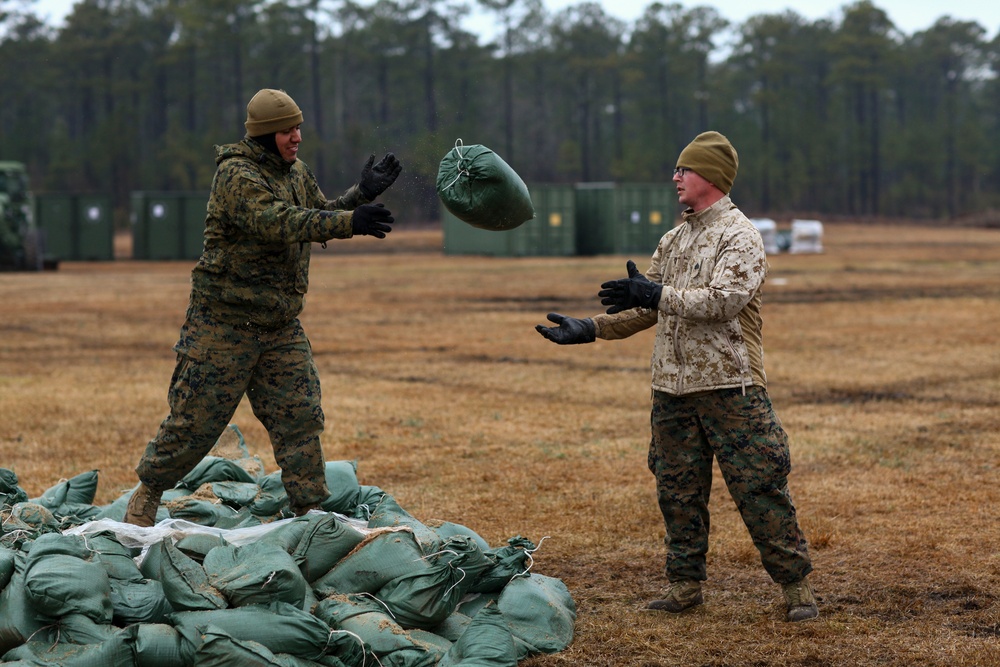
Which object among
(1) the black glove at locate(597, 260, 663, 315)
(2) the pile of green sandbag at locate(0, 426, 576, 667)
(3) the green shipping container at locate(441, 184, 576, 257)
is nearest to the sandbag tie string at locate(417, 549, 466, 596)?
(2) the pile of green sandbag at locate(0, 426, 576, 667)

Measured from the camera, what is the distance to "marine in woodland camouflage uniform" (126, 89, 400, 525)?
4949 millimetres

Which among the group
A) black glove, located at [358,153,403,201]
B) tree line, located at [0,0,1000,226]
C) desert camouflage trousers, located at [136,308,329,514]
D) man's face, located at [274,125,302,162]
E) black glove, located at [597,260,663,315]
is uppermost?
tree line, located at [0,0,1000,226]

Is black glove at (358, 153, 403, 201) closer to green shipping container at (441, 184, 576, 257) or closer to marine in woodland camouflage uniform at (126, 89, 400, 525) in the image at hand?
marine in woodland camouflage uniform at (126, 89, 400, 525)

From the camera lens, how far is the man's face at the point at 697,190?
4746mm

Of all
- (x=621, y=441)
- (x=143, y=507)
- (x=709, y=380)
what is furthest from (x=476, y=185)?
(x=621, y=441)

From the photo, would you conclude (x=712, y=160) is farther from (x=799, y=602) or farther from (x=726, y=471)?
(x=799, y=602)

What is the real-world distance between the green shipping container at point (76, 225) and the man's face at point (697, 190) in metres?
33.5

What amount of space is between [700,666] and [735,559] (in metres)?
1.48

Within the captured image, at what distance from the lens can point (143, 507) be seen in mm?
5125

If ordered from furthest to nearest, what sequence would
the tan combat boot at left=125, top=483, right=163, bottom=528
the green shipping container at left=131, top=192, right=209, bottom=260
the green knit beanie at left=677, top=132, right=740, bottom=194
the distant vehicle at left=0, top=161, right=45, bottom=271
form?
the green shipping container at left=131, top=192, right=209, bottom=260, the distant vehicle at left=0, top=161, right=45, bottom=271, the tan combat boot at left=125, top=483, right=163, bottom=528, the green knit beanie at left=677, top=132, right=740, bottom=194

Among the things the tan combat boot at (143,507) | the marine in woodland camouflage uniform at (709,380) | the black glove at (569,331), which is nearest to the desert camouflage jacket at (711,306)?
the marine in woodland camouflage uniform at (709,380)

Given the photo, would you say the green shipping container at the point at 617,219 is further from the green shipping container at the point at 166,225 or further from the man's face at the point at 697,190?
the man's face at the point at 697,190

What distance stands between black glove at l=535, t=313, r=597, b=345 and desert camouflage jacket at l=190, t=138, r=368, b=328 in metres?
0.93

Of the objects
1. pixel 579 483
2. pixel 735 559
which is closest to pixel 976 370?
pixel 579 483
